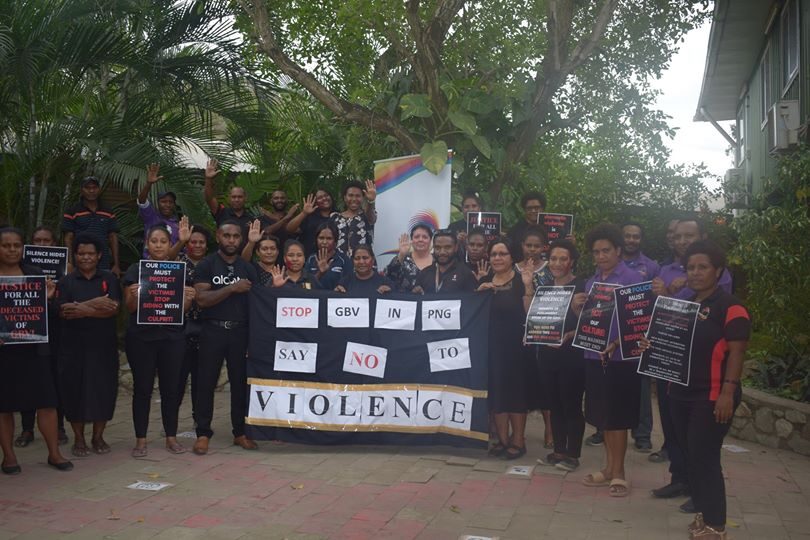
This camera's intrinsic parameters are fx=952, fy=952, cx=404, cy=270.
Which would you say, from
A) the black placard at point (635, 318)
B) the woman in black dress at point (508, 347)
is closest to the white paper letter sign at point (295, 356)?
the woman in black dress at point (508, 347)

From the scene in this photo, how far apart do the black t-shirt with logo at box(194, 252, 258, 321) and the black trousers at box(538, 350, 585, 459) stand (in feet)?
8.68

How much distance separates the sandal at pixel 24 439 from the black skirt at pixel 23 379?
1.22 metres

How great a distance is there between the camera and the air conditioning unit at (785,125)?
13125mm

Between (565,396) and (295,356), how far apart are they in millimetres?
2397

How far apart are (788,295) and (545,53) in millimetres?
5223

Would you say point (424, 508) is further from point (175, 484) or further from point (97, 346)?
point (97, 346)

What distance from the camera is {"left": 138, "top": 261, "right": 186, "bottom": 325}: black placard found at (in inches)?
308

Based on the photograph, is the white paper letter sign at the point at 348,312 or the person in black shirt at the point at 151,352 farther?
the white paper letter sign at the point at 348,312

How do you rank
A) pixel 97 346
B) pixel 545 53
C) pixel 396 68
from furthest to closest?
pixel 396 68 < pixel 545 53 < pixel 97 346

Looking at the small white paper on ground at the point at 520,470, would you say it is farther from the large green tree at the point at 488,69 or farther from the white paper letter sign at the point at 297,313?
the large green tree at the point at 488,69

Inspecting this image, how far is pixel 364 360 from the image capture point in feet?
27.7

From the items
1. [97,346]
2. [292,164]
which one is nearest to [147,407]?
[97,346]

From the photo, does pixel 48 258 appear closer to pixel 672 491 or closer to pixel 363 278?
pixel 363 278

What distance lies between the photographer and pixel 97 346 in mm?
7898
